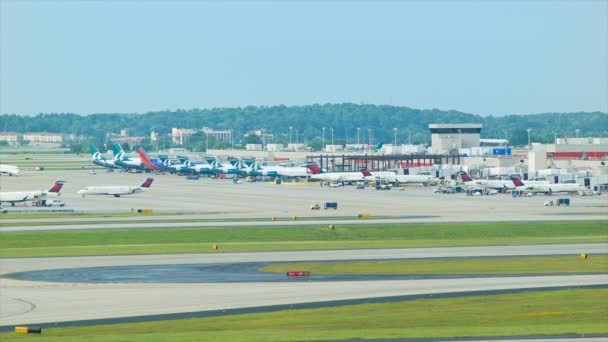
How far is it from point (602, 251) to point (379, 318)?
37575 millimetres

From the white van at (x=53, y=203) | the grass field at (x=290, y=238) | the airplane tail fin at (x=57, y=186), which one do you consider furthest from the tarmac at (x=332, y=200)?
the grass field at (x=290, y=238)

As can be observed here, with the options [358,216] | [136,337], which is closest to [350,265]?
[136,337]

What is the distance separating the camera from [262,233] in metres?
105

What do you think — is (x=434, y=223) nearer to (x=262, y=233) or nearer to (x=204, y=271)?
(x=262, y=233)

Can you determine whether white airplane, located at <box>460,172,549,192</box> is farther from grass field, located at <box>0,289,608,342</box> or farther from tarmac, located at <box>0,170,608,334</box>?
grass field, located at <box>0,289,608,342</box>

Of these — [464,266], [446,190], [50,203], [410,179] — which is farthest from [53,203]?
[464,266]

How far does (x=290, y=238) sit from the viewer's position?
102250 mm

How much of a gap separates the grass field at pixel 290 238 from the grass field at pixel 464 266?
1239cm

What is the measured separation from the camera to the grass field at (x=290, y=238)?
92875 millimetres

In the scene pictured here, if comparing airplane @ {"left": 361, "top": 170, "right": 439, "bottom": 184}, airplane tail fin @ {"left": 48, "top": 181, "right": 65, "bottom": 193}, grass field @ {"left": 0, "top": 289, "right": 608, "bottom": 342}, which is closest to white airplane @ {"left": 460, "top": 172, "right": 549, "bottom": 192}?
airplane @ {"left": 361, "top": 170, "right": 439, "bottom": 184}

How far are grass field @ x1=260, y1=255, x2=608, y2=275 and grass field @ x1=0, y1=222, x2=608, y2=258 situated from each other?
12.4 metres

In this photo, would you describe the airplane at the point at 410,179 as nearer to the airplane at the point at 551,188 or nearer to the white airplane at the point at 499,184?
the white airplane at the point at 499,184

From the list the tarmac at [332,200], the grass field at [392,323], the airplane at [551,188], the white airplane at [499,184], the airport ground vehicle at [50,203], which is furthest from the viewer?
the white airplane at [499,184]

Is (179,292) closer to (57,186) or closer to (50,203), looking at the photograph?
(50,203)
